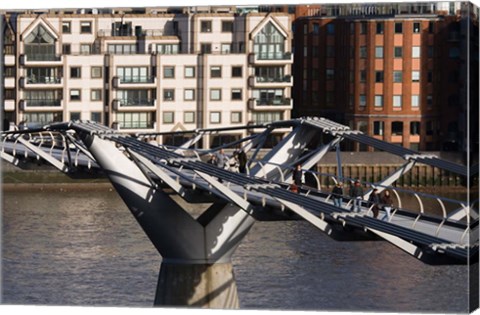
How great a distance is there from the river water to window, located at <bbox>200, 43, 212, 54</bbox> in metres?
3.00

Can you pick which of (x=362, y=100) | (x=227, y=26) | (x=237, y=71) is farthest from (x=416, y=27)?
(x=237, y=71)

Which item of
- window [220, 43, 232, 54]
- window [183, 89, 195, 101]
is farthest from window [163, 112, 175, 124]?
window [220, 43, 232, 54]

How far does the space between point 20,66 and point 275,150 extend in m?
3.51

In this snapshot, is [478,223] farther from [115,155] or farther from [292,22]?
[292,22]

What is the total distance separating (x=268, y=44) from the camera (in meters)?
23.9

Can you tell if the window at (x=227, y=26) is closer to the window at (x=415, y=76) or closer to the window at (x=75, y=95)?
the window at (x=75, y=95)

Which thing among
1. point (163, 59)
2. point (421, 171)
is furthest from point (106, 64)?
point (421, 171)

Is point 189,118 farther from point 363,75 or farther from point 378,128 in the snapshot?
point 378,128

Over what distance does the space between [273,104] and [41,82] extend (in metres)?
2.87

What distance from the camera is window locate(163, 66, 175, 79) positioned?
23.7 m

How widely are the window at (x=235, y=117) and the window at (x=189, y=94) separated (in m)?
0.54

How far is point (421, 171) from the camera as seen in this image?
2277 cm

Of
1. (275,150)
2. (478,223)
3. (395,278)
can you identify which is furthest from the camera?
(395,278)

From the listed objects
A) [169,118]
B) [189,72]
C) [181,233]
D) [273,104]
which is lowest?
[181,233]
